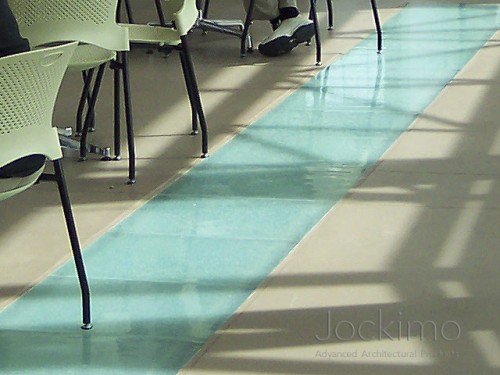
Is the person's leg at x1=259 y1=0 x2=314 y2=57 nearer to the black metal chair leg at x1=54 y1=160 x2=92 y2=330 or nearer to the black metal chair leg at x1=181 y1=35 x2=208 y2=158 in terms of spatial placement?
the black metal chair leg at x1=181 y1=35 x2=208 y2=158

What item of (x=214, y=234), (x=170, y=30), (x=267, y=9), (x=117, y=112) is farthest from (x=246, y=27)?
(x=214, y=234)

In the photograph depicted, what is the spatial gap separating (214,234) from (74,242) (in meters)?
0.77

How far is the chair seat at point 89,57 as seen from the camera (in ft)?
12.4

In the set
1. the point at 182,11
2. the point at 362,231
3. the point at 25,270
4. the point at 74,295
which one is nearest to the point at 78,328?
the point at 74,295

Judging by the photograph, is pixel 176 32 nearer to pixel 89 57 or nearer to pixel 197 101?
pixel 197 101

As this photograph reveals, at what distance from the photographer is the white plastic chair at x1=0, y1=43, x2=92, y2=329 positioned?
243 centimetres

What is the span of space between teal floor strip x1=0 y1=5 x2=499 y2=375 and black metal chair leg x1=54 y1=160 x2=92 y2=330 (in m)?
0.06

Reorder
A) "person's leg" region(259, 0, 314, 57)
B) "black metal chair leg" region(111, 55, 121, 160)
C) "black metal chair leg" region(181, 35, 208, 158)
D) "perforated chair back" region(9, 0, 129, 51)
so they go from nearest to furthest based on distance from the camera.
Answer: "perforated chair back" region(9, 0, 129, 51)
"black metal chair leg" region(111, 55, 121, 160)
"black metal chair leg" region(181, 35, 208, 158)
"person's leg" region(259, 0, 314, 57)

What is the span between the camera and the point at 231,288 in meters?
3.03

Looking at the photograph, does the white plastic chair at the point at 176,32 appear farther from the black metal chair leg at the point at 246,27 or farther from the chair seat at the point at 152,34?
the black metal chair leg at the point at 246,27

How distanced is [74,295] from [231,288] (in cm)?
A: 45

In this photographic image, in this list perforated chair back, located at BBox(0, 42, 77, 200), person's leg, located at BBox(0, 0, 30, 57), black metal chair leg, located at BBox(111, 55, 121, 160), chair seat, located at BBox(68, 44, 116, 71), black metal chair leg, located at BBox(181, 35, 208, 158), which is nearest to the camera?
perforated chair back, located at BBox(0, 42, 77, 200)

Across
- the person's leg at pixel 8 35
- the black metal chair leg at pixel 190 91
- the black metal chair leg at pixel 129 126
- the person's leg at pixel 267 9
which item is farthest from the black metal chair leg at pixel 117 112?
the person's leg at pixel 267 9

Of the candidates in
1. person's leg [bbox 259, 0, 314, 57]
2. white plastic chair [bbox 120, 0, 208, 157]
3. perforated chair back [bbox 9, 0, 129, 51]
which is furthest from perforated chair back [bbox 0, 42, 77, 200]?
person's leg [bbox 259, 0, 314, 57]
